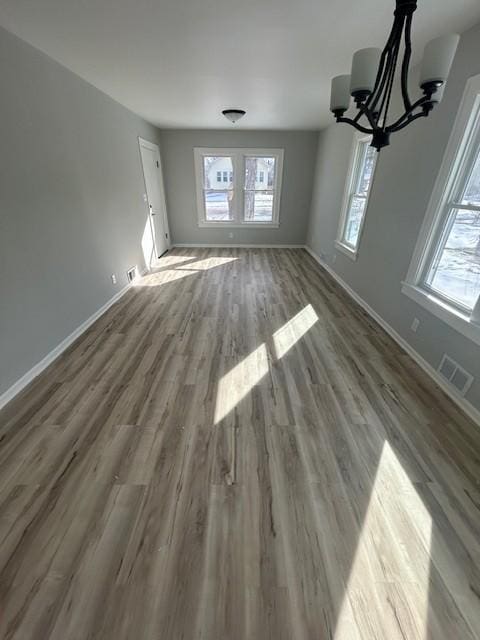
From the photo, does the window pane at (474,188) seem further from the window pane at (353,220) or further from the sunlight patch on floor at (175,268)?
the sunlight patch on floor at (175,268)

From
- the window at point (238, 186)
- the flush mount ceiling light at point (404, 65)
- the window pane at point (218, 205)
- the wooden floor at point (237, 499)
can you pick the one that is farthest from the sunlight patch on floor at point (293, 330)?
the window pane at point (218, 205)

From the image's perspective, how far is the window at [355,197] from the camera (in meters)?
3.71

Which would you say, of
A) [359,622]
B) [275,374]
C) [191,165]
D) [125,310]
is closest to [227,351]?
[275,374]

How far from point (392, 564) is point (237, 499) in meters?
0.71

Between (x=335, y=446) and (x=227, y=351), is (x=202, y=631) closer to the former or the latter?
(x=335, y=446)

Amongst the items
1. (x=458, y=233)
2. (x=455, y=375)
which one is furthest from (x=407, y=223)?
(x=455, y=375)

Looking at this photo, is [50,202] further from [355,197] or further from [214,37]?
[355,197]

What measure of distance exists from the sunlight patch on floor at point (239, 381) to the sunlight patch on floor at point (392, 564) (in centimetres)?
99

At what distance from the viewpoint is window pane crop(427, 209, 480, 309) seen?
1987mm

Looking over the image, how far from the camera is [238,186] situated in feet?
19.5

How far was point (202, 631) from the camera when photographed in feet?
3.17

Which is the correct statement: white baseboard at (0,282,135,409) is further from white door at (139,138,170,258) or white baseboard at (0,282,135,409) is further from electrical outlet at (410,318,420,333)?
electrical outlet at (410,318,420,333)

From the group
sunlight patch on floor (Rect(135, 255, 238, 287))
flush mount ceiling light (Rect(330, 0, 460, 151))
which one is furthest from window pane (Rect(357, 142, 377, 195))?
flush mount ceiling light (Rect(330, 0, 460, 151))

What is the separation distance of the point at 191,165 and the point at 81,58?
3.55 meters
